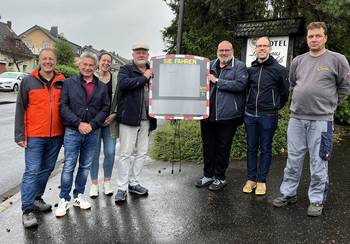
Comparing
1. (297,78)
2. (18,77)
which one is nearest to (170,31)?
(297,78)

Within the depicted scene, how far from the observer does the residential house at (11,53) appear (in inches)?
1818

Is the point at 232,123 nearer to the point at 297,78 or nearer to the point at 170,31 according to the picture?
the point at 297,78

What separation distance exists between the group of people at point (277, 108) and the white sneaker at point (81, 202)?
1636mm

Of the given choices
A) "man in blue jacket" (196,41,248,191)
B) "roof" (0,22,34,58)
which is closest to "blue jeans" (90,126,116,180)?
"man in blue jacket" (196,41,248,191)

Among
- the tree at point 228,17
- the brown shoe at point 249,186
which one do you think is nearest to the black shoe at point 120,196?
the brown shoe at point 249,186

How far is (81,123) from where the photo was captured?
4.41m

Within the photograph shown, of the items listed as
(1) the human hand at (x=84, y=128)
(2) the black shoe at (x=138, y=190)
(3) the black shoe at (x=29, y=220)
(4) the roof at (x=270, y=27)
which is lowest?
(3) the black shoe at (x=29, y=220)

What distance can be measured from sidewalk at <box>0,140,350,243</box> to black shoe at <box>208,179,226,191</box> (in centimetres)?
9

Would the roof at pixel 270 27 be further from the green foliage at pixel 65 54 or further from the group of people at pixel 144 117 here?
the green foliage at pixel 65 54

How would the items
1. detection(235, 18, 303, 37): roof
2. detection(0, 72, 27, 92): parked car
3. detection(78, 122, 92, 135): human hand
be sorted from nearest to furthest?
detection(78, 122, 92, 135): human hand → detection(235, 18, 303, 37): roof → detection(0, 72, 27, 92): parked car

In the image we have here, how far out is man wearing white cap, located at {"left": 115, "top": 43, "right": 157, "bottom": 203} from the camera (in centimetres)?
487

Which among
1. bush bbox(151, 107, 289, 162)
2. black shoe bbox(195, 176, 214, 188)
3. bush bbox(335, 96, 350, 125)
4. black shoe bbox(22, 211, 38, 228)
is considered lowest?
black shoe bbox(22, 211, 38, 228)

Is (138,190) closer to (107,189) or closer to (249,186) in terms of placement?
(107,189)

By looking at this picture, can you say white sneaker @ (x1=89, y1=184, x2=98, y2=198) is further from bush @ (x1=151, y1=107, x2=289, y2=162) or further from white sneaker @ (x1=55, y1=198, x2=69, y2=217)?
bush @ (x1=151, y1=107, x2=289, y2=162)
